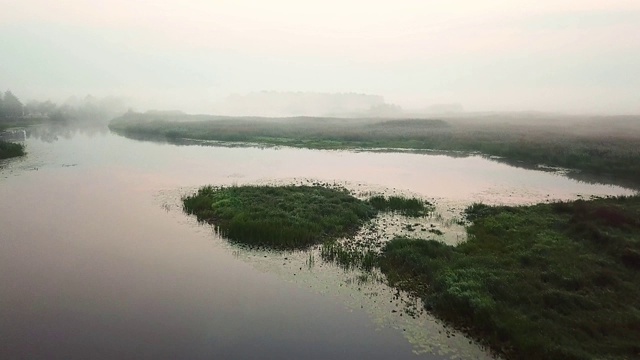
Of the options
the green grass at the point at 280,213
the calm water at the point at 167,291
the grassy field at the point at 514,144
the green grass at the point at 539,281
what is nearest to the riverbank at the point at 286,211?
the green grass at the point at 280,213

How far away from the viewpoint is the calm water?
13594 mm

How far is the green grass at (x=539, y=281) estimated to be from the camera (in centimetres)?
1339

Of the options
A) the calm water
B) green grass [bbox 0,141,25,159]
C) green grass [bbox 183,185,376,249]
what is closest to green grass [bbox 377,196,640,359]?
the calm water

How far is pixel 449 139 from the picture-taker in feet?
254

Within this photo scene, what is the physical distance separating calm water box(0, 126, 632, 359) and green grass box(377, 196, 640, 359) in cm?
157

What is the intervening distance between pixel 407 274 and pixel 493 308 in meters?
4.52

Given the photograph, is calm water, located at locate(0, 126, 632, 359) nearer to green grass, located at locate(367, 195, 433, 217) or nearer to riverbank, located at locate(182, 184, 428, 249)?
riverbank, located at locate(182, 184, 428, 249)

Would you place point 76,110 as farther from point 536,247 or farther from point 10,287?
point 536,247

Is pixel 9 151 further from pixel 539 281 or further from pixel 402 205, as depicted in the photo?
pixel 539 281

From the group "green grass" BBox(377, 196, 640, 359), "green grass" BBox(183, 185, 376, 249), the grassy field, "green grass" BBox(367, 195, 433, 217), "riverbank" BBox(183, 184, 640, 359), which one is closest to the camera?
"green grass" BBox(377, 196, 640, 359)

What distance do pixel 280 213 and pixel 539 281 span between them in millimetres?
15139

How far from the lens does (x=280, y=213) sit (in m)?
26.3

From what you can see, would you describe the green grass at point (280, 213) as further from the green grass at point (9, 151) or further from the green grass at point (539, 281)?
the green grass at point (9, 151)

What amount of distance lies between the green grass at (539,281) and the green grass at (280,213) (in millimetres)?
4891
